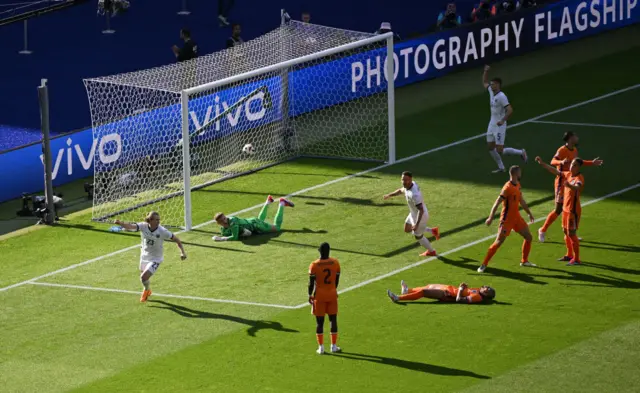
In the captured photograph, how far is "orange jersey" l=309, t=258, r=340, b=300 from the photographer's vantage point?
22641 millimetres

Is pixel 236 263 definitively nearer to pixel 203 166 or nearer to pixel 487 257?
pixel 487 257

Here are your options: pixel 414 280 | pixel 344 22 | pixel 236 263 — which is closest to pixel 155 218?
pixel 236 263

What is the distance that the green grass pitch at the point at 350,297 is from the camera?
22.2 meters

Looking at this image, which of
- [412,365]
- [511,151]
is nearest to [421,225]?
[412,365]

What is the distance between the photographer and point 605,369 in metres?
22.0

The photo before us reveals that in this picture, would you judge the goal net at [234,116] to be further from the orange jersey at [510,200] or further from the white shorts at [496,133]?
the orange jersey at [510,200]

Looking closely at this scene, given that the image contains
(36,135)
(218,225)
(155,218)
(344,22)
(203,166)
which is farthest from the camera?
(344,22)

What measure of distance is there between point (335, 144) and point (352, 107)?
1.57 m

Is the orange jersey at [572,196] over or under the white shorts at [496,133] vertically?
under

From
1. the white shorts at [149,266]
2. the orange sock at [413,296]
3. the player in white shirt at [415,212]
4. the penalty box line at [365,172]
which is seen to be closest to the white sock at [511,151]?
the penalty box line at [365,172]

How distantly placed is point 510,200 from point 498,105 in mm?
7396

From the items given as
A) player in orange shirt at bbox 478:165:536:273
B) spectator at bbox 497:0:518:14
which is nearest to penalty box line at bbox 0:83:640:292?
spectator at bbox 497:0:518:14

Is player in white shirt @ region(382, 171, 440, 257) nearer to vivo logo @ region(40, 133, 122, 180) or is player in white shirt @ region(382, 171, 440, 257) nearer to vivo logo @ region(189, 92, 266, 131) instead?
vivo logo @ region(40, 133, 122, 180)

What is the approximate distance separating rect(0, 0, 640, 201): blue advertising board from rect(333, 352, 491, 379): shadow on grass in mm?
12053
